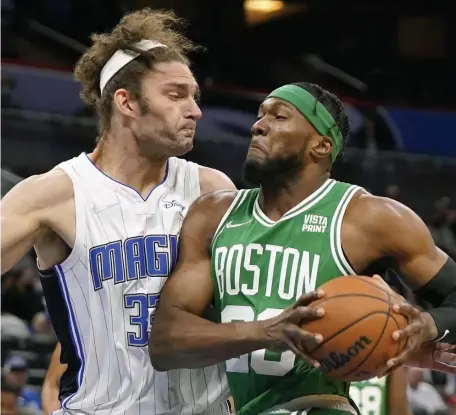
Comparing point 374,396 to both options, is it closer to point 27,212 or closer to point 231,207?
point 231,207

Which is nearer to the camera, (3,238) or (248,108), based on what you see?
(3,238)

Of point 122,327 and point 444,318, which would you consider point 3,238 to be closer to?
point 122,327

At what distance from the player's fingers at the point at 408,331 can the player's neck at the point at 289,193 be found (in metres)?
0.61

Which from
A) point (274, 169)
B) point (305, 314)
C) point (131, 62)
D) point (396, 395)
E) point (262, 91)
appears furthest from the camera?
point (262, 91)

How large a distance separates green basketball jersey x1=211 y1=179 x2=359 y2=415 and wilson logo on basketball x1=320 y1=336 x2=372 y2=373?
0.70 ft

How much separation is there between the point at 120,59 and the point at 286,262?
3.62ft

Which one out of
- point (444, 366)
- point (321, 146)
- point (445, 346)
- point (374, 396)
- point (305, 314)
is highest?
point (321, 146)

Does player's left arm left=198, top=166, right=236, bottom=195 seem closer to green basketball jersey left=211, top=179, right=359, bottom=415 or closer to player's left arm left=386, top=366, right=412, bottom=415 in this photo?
green basketball jersey left=211, top=179, right=359, bottom=415

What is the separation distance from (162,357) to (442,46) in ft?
42.8

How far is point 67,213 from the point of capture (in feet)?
11.6

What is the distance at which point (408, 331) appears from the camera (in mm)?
2896

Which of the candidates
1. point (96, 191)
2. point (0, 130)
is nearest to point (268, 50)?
point (0, 130)

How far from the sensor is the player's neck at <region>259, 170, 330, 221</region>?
3.33 m

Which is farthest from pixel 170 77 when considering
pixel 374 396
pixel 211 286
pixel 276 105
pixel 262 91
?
pixel 262 91
